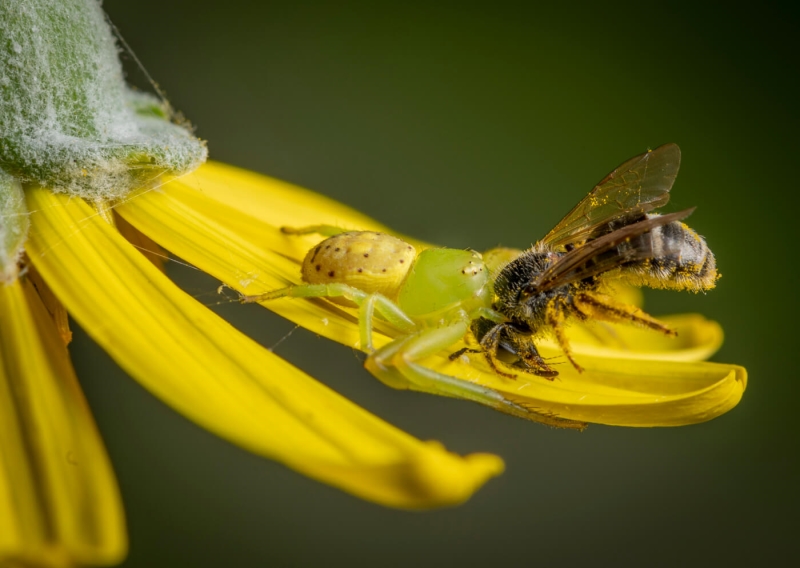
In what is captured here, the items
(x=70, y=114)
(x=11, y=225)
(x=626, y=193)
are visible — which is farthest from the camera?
(x=626, y=193)

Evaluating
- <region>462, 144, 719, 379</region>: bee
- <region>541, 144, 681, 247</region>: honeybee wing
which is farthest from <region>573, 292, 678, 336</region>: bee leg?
<region>541, 144, 681, 247</region>: honeybee wing

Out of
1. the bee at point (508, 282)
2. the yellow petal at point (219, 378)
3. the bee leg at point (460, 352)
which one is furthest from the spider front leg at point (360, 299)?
the yellow petal at point (219, 378)

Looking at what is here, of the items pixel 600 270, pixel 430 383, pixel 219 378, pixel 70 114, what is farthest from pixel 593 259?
pixel 70 114

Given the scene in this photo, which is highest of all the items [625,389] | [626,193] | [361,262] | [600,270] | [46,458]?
[626,193]

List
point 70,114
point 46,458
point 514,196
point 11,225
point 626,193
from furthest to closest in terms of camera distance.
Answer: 1. point 514,196
2. point 626,193
3. point 70,114
4. point 11,225
5. point 46,458

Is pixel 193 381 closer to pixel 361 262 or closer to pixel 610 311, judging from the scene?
pixel 361 262

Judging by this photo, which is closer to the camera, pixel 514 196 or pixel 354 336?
pixel 354 336

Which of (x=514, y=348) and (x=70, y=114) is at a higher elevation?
(x=70, y=114)

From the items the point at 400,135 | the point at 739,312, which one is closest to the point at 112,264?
the point at 400,135
